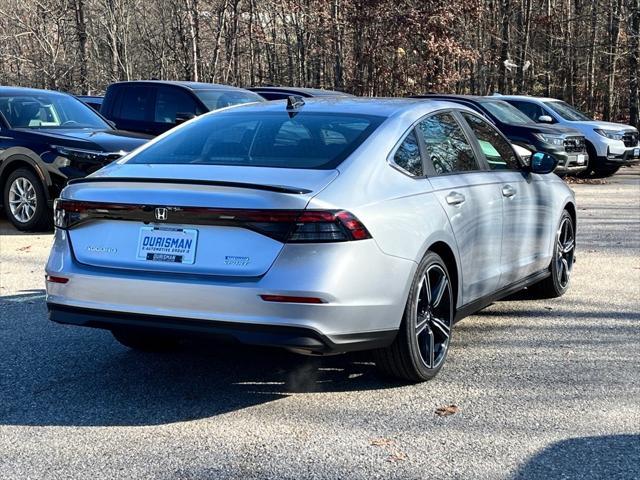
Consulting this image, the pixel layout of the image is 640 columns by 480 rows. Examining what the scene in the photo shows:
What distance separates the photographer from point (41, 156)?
10438mm

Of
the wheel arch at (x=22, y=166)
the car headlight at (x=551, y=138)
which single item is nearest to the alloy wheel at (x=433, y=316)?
the wheel arch at (x=22, y=166)

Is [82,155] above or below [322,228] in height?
below

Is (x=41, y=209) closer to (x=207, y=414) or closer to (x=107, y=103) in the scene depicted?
(x=107, y=103)

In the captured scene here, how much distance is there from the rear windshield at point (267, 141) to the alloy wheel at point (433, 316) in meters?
0.87

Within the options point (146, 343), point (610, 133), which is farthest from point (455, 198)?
point (610, 133)

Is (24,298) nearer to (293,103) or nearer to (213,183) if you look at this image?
(293,103)

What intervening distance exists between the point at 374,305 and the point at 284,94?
1255 cm

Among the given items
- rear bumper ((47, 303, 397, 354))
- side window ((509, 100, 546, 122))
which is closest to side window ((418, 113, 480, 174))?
rear bumper ((47, 303, 397, 354))

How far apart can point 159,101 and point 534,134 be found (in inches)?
305

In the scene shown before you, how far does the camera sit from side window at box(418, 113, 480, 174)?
5117 mm

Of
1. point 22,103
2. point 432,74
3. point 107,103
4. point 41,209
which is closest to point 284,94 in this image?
point 107,103

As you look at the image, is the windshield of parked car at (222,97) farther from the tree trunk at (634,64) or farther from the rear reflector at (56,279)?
the tree trunk at (634,64)

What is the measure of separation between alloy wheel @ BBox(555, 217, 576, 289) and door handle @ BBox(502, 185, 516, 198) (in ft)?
3.75

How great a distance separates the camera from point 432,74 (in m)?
24.6
